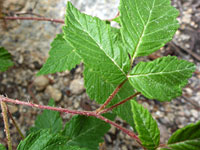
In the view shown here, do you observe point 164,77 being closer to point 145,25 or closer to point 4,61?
point 145,25

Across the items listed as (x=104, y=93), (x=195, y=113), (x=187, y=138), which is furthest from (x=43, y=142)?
(x=195, y=113)

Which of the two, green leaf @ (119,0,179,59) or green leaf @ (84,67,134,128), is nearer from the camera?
green leaf @ (119,0,179,59)

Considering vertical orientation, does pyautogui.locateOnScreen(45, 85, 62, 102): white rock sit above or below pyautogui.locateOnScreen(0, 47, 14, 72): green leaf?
below

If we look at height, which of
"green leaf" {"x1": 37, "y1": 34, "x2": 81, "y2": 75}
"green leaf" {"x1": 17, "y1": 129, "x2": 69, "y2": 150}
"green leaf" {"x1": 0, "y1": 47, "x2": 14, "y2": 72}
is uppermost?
"green leaf" {"x1": 0, "y1": 47, "x2": 14, "y2": 72}

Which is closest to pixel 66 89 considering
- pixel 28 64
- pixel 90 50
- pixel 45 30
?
pixel 28 64

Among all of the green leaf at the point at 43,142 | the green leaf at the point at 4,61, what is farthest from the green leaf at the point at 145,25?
the green leaf at the point at 4,61

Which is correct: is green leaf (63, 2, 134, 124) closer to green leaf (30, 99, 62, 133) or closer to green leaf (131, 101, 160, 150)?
green leaf (131, 101, 160, 150)

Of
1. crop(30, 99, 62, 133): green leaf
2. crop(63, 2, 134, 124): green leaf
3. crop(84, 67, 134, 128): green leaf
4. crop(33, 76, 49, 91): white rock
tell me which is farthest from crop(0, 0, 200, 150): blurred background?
crop(63, 2, 134, 124): green leaf
